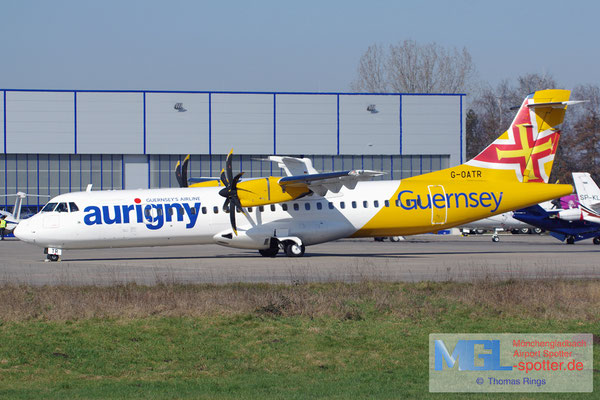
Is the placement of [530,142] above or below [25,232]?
above

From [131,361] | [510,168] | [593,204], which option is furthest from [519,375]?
[593,204]

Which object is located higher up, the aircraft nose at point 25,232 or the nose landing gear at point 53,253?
the aircraft nose at point 25,232

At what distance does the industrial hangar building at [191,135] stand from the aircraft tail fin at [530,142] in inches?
1425

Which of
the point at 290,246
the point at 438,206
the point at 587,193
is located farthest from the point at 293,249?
the point at 587,193

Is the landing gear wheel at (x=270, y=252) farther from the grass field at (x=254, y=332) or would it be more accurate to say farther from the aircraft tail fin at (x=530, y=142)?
the grass field at (x=254, y=332)

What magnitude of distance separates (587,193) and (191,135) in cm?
3646

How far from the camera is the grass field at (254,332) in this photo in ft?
34.1

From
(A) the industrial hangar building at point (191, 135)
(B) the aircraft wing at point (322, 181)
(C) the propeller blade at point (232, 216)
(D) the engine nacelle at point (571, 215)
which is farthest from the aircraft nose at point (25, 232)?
(A) the industrial hangar building at point (191, 135)

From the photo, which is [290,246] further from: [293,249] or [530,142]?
[530,142]

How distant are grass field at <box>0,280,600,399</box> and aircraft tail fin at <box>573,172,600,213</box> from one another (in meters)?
23.9

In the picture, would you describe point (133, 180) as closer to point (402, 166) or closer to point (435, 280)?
point (402, 166)

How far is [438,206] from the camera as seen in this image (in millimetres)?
31562

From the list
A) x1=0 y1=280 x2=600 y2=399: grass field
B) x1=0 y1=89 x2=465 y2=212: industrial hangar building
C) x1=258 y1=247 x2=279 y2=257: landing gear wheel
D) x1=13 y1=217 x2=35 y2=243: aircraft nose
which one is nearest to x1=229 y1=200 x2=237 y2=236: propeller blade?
x1=258 y1=247 x2=279 y2=257: landing gear wheel

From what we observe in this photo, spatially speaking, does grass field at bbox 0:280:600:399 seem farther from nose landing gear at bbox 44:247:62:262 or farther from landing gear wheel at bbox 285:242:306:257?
landing gear wheel at bbox 285:242:306:257
